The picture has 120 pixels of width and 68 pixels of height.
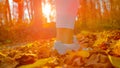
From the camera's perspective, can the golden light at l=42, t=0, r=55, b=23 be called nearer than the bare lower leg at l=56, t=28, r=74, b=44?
No

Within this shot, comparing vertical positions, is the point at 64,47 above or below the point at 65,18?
below

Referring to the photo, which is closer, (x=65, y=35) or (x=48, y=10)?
(x=65, y=35)

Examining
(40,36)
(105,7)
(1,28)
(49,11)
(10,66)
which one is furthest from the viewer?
(49,11)

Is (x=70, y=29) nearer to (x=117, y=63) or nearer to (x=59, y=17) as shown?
(x=59, y=17)

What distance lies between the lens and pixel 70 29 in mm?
2945

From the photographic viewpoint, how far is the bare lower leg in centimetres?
292

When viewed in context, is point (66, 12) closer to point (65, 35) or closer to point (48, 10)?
point (65, 35)

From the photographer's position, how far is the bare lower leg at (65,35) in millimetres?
2918

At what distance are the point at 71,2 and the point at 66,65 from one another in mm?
829

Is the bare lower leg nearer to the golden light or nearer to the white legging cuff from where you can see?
the white legging cuff

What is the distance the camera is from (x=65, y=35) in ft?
9.55

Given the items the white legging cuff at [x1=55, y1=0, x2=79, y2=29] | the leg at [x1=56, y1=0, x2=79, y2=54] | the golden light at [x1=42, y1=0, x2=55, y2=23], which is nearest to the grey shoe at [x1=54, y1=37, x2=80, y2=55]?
the leg at [x1=56, y1=0, x2=79, y2=54]

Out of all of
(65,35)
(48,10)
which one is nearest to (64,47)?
(65,35)

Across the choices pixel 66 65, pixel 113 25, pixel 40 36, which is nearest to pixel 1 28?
pixel 40 36
